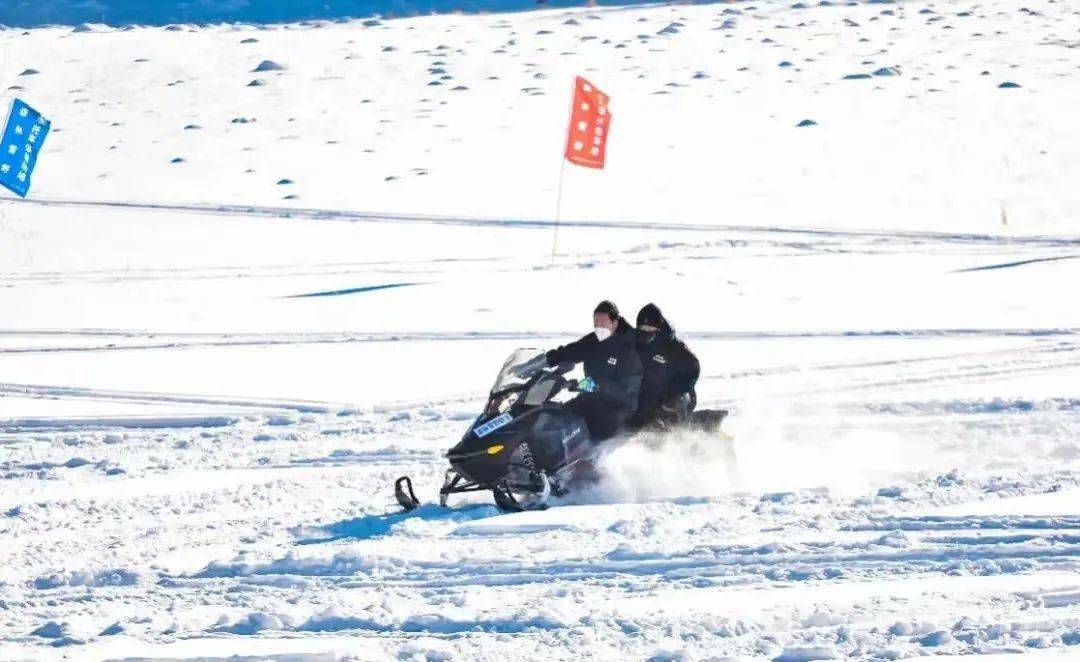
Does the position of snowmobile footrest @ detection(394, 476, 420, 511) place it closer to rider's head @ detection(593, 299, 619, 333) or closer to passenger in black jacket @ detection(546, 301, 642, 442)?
passenger in black jacket @ detection(546, 301, 642, 442)

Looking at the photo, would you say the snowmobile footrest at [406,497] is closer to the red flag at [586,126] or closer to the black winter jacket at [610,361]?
the black winter jacket at [610,361]

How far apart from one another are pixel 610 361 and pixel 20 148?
11.7 metres

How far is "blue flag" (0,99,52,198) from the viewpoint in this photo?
1795 cm

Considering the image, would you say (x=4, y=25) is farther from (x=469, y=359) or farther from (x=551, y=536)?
(x=551, y=536)

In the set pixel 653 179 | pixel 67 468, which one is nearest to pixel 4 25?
pixel 653 179

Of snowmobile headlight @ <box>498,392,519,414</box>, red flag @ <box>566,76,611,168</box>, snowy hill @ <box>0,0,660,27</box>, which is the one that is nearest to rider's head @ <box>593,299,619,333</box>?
snowmobile headlight @ <box>498,392,519,414</box>

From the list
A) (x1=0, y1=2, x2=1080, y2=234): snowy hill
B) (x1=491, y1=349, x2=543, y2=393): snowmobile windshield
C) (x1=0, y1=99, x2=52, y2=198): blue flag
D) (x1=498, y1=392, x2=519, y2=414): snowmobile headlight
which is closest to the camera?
(x1=498, y1=392, x2=519, y2=414): snowmobile headlight

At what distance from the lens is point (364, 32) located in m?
39.8

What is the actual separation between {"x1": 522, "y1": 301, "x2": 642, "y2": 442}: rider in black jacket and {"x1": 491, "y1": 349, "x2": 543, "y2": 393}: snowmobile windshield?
150 millimetres

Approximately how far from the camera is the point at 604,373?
9352mm

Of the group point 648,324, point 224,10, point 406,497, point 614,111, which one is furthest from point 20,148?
point 224,10

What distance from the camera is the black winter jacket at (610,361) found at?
30.7ft

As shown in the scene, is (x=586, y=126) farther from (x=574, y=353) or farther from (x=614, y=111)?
(x=614, y=111)

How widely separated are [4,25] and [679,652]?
4013 centimetres
